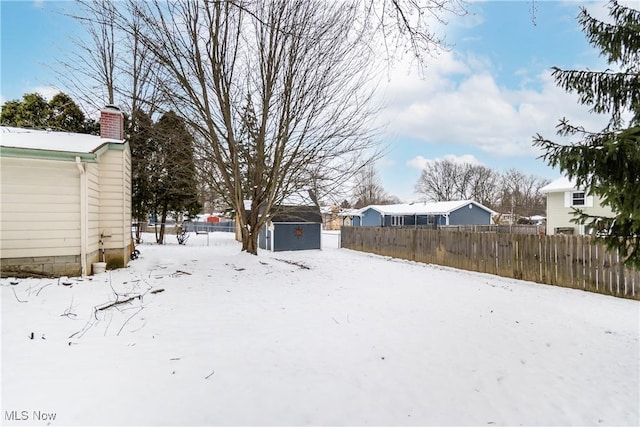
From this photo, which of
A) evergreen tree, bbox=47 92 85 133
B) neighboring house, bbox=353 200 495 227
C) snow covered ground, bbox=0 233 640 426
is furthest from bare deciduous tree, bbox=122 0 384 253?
neighboring house, bbox=353 200 495 227

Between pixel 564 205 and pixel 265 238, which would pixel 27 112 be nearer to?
pixel 265 238

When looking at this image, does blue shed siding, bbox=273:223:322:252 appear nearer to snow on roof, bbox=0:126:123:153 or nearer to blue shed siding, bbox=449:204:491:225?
snow on roof, bbox=0:126:123:153

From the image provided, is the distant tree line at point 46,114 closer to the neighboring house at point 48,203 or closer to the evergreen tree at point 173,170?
the evergreen tree at point 173,170

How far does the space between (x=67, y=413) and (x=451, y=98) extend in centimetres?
1254

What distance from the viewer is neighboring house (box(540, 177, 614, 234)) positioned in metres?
15.6

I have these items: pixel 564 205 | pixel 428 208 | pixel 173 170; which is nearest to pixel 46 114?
pixel 173 170

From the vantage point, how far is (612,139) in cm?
284

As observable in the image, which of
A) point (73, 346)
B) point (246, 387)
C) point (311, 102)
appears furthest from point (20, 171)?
point (311, 102)

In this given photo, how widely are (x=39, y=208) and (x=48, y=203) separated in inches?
6.1

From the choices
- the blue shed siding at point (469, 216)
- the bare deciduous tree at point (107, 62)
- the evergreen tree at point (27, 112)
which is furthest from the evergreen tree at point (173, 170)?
the blue shed siding at point (469, 216)

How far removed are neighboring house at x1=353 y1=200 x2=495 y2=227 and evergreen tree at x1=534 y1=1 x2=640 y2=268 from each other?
67.9ft

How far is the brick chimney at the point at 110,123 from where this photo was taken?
7609 millimetres

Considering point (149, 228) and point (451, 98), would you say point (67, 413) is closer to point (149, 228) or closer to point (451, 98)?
point (451, 98)

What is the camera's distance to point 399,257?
13.6m
